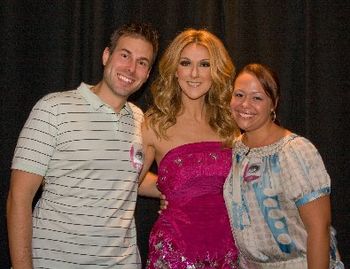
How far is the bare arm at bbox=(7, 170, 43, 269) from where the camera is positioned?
185cm

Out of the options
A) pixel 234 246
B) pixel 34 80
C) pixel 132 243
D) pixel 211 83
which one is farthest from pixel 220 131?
pixel 34 80

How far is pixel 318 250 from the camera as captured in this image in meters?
2.01

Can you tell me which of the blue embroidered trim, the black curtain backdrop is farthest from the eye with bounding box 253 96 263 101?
the black curtain backdrop

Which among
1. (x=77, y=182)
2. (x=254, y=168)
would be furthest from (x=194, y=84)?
(x=77, y=182)

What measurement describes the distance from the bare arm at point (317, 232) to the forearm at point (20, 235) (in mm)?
1117

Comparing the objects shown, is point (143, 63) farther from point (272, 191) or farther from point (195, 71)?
point (272, 191)

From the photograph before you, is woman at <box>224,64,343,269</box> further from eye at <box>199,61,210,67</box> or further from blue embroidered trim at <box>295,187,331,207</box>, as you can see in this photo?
eye at <box>199,61,210,67</box>

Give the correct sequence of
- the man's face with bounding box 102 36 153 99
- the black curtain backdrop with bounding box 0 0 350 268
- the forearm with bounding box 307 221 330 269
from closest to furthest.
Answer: the forearm with bounding box 307 221 330 269
the man's face with bounding box 102 36 153 99
the black curtain backdrop with bounding box 0 0 350 268

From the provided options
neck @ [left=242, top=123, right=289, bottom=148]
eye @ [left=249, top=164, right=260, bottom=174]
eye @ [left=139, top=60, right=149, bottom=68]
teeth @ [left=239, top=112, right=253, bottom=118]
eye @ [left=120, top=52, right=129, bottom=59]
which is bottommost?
eye @ [left=249, top=164, right=260, bottom=174]

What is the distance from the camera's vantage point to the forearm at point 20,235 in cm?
185

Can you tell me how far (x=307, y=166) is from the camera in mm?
2033

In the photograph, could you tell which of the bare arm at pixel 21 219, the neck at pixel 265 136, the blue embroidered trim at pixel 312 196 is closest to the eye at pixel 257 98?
the neck at pixel 265 136

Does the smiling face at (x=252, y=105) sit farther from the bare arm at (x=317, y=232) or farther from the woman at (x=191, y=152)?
the bare arm at (x=317, y=232)

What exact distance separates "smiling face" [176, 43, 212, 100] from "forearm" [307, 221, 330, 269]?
0.94 metres
